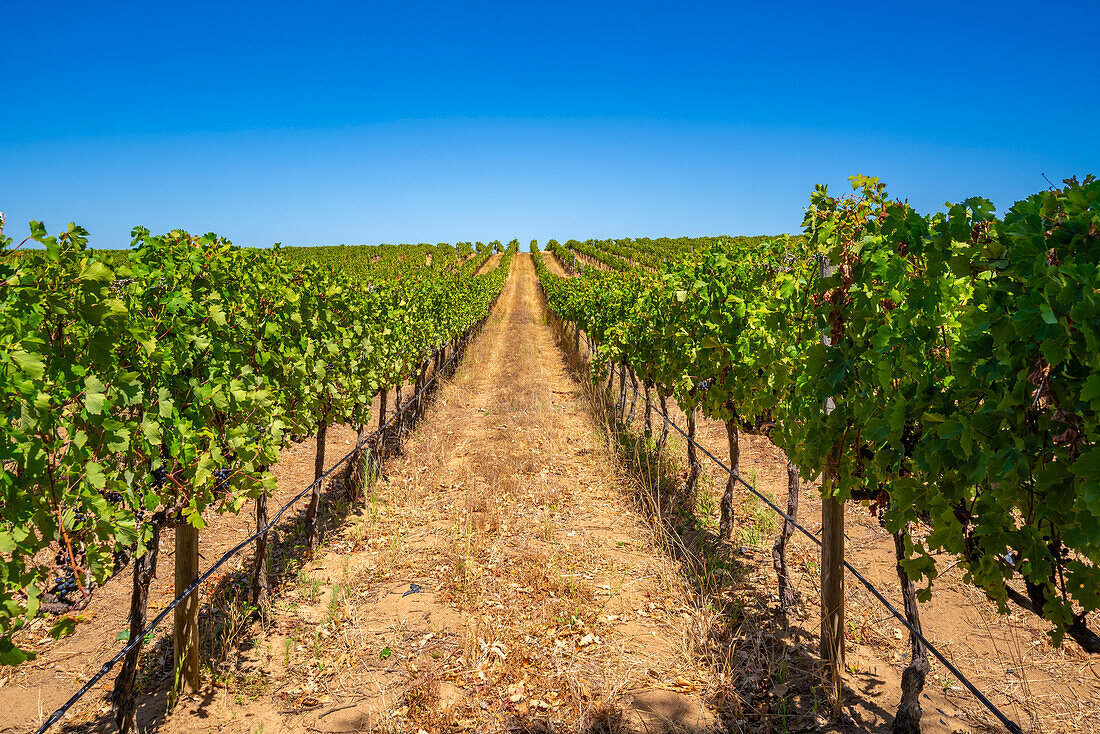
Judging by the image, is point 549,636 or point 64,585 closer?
point 64,585

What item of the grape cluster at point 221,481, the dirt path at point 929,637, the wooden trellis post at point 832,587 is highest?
the grape cluster at point 221,481

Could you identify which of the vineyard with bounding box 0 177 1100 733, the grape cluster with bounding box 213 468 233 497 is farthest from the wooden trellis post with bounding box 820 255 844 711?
→ the grape cluster with bounding box 213 468 233 497

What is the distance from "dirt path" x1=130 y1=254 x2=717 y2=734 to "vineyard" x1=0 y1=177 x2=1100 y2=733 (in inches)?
1.2

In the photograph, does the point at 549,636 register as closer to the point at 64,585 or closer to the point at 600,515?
the point at 600,515

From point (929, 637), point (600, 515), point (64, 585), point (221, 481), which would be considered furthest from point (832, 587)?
point (64, 585)

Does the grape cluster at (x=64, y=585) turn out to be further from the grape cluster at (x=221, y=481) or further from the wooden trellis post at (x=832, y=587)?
the wooden trellis post at (x=832, y=587)

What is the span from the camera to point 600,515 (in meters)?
7.39

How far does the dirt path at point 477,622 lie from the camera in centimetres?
407

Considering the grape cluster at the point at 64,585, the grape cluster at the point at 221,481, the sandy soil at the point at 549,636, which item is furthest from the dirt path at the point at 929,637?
the grape cluster at the point at 64,585

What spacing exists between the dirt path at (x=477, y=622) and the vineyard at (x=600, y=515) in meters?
0.03

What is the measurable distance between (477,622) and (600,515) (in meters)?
2.69

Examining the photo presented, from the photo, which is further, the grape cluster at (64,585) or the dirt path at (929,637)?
the dirt path at (929,637)

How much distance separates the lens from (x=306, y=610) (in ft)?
17.6

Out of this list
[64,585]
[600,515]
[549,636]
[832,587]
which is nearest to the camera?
[64,585]
